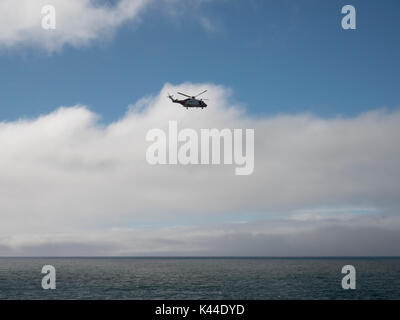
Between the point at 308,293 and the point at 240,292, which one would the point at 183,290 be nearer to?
the point at 240,292

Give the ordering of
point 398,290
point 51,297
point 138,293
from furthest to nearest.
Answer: point 398,290
point 138,293
point 51,297
